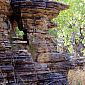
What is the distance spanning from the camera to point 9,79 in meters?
7.77

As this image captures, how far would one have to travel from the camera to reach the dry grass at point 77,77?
11125 mm

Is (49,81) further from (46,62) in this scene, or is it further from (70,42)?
(70,42)

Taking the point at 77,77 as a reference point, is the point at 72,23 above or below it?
above

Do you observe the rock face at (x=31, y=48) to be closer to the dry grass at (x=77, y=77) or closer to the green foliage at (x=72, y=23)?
the dry grass at (x=77, y=77)

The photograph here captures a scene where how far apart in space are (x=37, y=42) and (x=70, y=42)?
13456 mm

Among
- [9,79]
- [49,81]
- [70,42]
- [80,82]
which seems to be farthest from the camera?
[70,42]

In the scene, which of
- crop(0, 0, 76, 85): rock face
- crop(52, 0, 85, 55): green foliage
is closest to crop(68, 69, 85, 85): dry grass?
crop(0, 0, 76, 85): rock face

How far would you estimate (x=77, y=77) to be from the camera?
11.4 metres

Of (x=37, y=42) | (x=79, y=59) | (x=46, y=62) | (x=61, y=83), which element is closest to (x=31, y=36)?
(x=37, y=42)

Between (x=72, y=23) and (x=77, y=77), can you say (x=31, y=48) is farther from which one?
(x=72, y=23)

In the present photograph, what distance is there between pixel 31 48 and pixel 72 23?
1223 centimetres

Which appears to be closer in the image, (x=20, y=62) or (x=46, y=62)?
(x=20, y=62)

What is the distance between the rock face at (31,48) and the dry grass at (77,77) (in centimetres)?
163

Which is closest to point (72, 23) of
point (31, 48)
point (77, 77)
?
point (77, 77)
